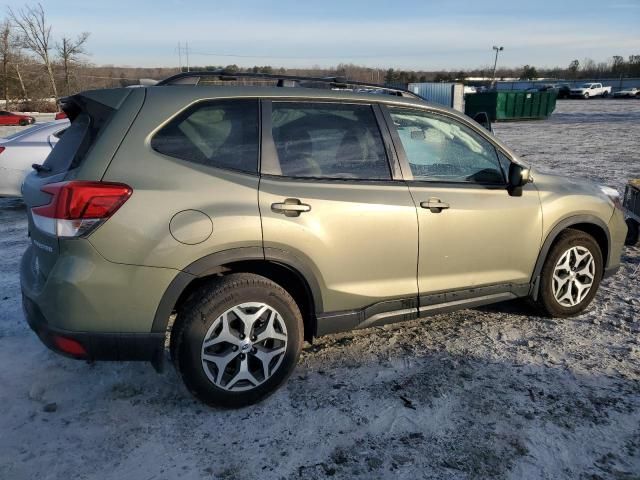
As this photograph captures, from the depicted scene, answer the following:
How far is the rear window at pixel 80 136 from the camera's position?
2.77 metres

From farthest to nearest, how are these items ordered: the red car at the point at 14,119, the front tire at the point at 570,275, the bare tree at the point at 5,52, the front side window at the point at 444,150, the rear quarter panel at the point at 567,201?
the bare tree at the point at 5,52 → the red car at the point at 14,119 → the front tire at the point at 570,275 → the rear quarter panel at the point at 567,201 → the front side window at the point at 444,150

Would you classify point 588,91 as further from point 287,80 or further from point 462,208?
point 287,80

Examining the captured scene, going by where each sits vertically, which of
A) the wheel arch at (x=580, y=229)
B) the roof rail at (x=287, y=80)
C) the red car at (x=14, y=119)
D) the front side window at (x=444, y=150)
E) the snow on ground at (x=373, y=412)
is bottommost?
the red car at (x=14, y=119)

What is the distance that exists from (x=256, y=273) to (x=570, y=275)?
2.60 m

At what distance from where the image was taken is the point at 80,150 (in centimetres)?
279

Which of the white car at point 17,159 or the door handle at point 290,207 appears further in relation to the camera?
the white car at point 17,159

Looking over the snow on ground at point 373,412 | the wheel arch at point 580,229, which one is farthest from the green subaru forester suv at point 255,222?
the snow on ground at point 373,412

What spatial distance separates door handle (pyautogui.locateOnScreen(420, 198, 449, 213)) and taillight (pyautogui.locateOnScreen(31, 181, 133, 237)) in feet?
6.06

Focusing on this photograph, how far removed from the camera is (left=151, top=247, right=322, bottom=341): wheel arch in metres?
2.76

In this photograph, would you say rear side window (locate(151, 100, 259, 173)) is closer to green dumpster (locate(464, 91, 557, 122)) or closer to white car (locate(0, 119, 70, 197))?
white car (locate(0, 119, 70, 197))

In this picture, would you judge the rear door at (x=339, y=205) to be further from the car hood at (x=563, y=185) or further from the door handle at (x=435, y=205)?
the car hood at (x=563, y=185)

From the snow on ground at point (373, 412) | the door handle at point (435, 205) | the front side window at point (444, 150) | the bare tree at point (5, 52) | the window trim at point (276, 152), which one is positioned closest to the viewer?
the snow on ground at point (373, 412)

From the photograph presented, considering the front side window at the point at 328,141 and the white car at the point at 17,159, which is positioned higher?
the front side window at the point at 328,141

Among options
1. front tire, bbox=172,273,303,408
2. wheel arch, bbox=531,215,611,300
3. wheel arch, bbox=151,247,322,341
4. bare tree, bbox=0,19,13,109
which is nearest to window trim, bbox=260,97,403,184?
wheel arch, bbox=151,247,322,341
